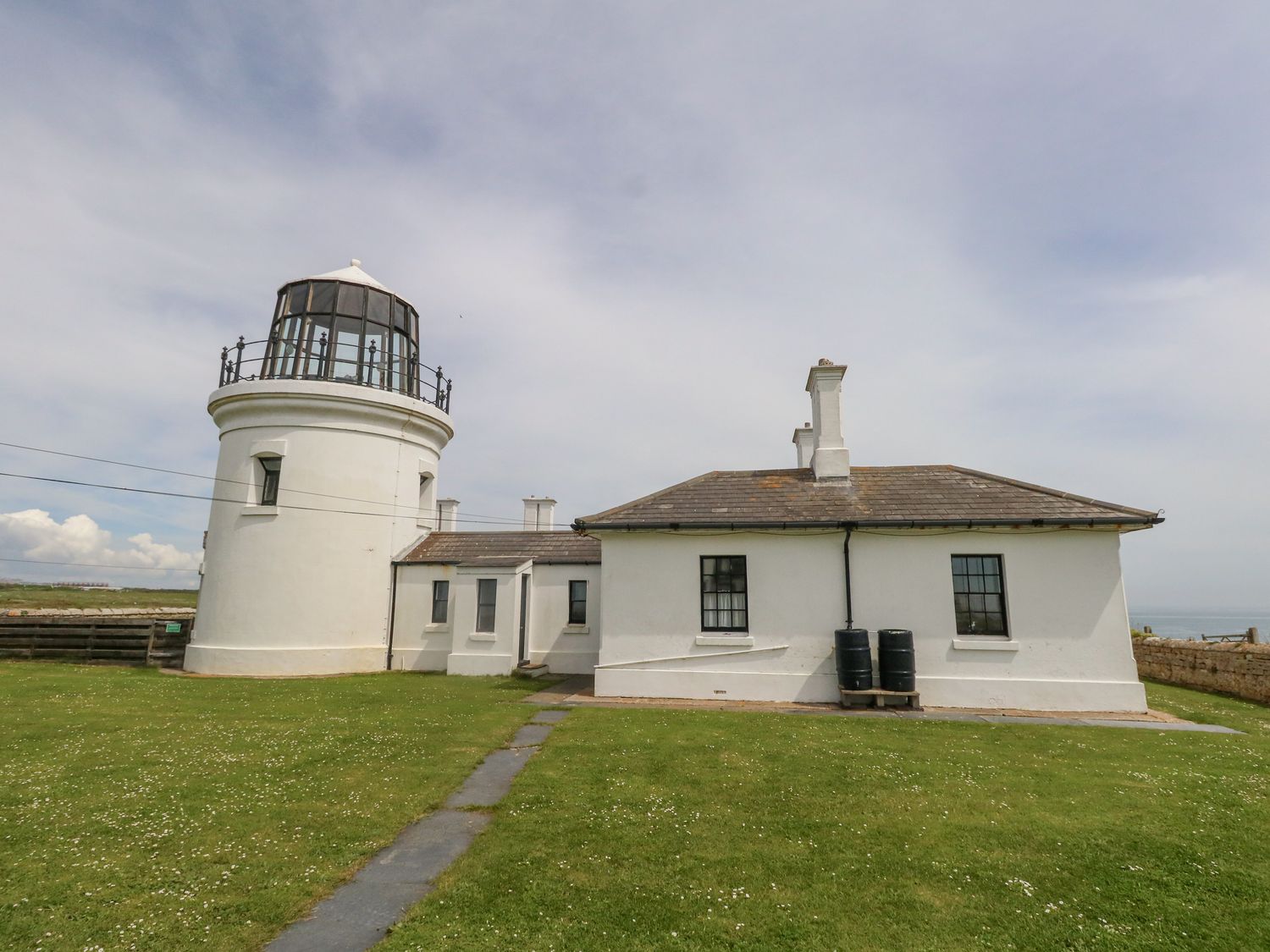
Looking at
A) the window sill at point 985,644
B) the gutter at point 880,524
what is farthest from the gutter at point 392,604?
the window sill at point 985,644

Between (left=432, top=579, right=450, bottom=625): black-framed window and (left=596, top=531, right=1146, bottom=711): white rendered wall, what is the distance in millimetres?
6944

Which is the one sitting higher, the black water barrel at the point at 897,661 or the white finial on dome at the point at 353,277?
the white finial on dome at the point at 353,277

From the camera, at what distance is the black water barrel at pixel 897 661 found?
1264 cm

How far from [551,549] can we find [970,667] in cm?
1181

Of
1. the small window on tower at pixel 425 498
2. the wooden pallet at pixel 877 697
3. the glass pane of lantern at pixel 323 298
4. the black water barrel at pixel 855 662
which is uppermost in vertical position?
the glass pane of lantern at pixel 323 298

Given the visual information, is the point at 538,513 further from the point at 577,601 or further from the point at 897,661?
the point at 897,661

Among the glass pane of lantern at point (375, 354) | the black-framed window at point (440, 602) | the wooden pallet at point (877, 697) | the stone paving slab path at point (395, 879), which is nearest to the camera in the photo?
the stone paving slab path at point (395, 879)

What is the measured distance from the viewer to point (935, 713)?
40.4 ft

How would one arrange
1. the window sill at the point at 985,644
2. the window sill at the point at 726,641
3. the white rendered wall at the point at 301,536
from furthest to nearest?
1. the white rendered wall at the point at 301,536
2. the window sill at the point at 726,641
3. the window sill at the point at 985,644

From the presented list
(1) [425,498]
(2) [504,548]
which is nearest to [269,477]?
(1) [425,498]

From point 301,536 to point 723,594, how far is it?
38.8 ft

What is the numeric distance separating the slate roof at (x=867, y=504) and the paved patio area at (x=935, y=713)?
12.0 feet

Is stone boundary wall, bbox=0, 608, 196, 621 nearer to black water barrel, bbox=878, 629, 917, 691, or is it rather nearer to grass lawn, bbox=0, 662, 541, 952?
grass lawn, bbox=0, 662, 541, 952

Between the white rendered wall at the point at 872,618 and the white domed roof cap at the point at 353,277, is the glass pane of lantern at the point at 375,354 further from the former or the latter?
the white rendered wall at the point at 872,618
